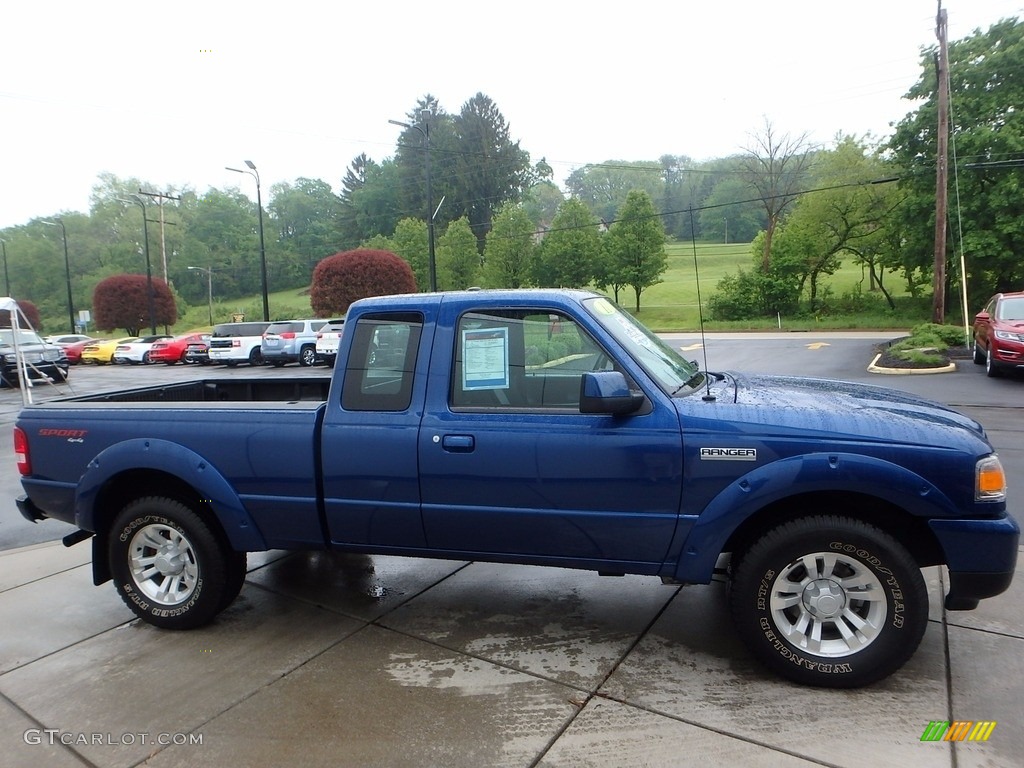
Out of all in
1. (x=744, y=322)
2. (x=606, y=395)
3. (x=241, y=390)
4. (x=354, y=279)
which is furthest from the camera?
(x=744, y=322)

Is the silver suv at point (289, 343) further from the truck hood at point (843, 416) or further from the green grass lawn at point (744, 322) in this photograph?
the truck hood at point (843, 416)

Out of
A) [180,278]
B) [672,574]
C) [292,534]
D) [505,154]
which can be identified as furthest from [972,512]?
[180,278]

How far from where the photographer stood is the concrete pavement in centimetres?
304

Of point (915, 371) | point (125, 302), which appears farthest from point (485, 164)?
point (915, 371)

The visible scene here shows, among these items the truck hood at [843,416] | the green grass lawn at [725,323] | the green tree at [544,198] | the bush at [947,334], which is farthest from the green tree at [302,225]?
the truck hood at [843,416]

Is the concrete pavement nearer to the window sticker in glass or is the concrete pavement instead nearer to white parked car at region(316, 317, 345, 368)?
the window sticker in glass

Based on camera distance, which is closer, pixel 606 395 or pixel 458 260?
pixel 606 395

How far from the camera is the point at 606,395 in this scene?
3.36 m

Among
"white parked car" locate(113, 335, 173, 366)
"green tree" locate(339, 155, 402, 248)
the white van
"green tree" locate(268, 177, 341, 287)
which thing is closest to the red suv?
the white van

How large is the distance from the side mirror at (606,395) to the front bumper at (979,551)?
143cm

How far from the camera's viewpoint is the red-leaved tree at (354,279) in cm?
3422

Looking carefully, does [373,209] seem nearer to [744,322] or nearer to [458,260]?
[458,260]

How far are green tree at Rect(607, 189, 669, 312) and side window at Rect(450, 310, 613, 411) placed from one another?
38.8 metres

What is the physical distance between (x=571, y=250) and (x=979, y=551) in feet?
136
